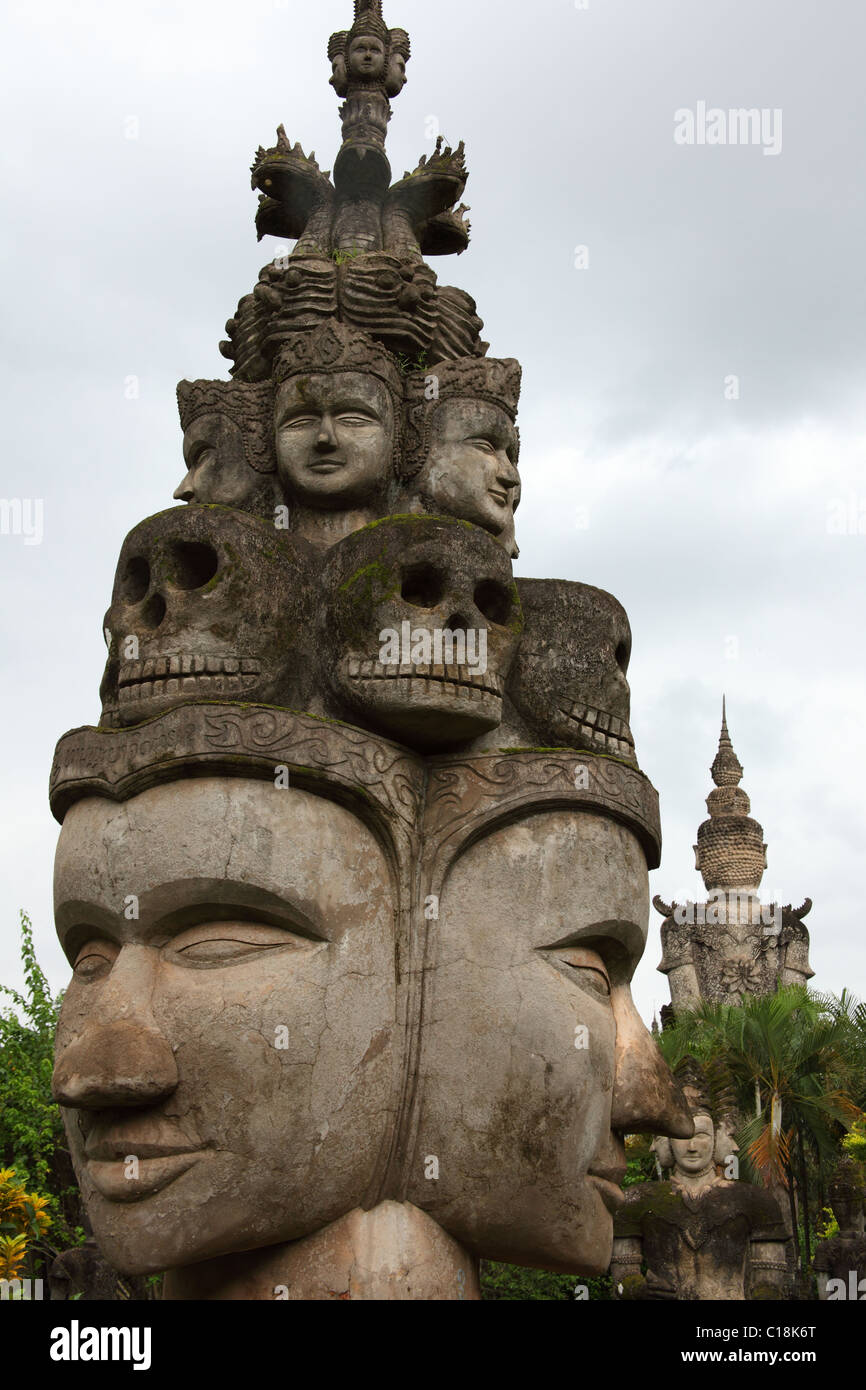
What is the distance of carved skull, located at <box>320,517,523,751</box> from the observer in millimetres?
4789

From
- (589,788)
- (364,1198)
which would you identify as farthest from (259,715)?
(364,1198)

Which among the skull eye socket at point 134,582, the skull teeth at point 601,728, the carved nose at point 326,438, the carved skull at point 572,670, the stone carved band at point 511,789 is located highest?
the carved nose at point 326,438

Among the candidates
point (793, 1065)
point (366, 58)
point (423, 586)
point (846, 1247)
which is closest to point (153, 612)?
point (423, 586)

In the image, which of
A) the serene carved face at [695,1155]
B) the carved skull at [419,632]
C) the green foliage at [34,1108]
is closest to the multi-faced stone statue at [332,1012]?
the carved skull at [419,632]

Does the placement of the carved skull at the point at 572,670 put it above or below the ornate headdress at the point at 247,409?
below

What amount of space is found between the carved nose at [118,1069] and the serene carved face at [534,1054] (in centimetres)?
94

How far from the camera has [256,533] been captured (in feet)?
17.0

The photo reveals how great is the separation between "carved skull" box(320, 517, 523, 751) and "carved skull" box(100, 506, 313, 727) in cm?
19

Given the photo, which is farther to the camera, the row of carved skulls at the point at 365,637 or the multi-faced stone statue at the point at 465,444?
the multi-faced stone statue at the point at 465,444

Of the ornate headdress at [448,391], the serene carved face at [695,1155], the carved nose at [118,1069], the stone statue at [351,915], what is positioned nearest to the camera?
the carved nose at [118,1069]

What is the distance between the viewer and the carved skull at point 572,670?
17.1 ft

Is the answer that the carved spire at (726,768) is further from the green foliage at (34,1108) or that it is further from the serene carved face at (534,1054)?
the serene carved face at (534,1054)

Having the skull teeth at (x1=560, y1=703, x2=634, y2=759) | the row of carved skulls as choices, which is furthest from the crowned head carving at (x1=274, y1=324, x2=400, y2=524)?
the skull teeth at (x1=560, y1=703, x2=634, y2=759)

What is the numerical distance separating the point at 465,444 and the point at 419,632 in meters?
1.44
